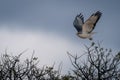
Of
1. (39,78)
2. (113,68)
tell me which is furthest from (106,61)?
(39,78)

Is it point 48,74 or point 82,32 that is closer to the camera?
point 82,32

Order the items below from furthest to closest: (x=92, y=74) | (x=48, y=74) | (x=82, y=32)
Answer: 1. (x=48, y=74)
2. (x=92, y=74)
3. (x=82, y=32)

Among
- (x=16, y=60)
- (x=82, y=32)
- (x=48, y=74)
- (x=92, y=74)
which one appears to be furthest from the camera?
(x=48, y=74)

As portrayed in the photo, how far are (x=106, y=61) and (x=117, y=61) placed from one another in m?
0.63

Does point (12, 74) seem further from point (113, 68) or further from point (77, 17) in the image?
point (77, 17)

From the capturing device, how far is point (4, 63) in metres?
16.4

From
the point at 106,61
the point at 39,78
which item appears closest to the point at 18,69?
the point at 39,78

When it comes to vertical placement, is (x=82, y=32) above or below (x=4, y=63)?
above

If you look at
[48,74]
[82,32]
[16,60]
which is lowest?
[48,74]

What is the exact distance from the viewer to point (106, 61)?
17.6 m

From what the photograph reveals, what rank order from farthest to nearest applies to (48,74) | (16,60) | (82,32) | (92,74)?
(48,74)
(92,74)
(16,60)
(82,32)

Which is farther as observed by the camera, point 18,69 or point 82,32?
point 18,69

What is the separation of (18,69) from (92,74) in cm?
416

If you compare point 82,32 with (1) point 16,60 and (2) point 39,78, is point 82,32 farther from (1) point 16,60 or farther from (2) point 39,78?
(2) point 39,78
